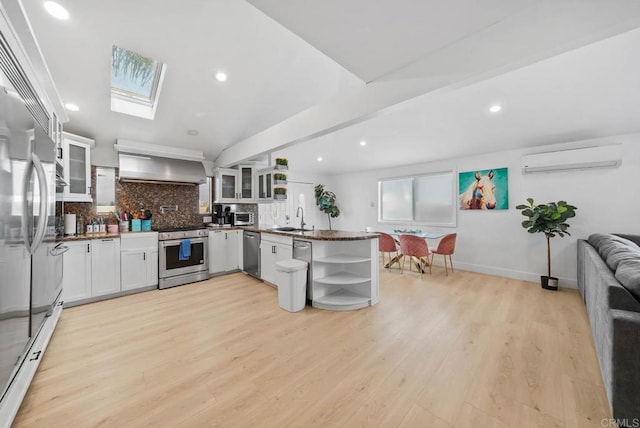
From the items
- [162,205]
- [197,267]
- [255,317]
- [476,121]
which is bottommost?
[255,317]

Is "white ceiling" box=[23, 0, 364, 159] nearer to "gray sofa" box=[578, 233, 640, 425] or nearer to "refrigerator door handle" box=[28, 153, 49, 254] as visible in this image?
"refrigerator door handle" box=[28, 153, 49, 254]

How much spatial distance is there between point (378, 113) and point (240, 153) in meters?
2.96

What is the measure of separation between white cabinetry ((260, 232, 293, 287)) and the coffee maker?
1.29 meters

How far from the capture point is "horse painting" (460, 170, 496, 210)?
4.64m

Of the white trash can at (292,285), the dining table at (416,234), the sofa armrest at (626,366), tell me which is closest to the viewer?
the sofa armrest at (626,366)

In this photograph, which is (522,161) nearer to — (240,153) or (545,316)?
(545,316)

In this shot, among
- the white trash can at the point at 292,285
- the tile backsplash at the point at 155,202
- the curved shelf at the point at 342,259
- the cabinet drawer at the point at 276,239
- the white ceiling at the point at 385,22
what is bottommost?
the white trash can at the point at 292,285

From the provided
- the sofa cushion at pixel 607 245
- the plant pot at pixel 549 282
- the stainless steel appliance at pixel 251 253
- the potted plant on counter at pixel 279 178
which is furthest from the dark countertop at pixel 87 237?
the plant pot at pixel 549 282

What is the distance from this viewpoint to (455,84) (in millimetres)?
1926

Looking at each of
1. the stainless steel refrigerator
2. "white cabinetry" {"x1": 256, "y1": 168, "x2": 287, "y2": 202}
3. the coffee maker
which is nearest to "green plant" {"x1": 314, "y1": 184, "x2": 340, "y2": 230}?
"white cabinetry" {"x1": 256, "y1": 168, "x2": 287, "y2": 202}

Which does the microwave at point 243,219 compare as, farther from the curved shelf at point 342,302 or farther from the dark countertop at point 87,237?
the curved shelf at point 342,302

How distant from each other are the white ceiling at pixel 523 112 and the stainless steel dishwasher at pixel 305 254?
202 centimetres

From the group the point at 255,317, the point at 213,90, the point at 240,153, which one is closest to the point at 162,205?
the point at 240,153

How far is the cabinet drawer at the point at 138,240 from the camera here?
11.9 ft
